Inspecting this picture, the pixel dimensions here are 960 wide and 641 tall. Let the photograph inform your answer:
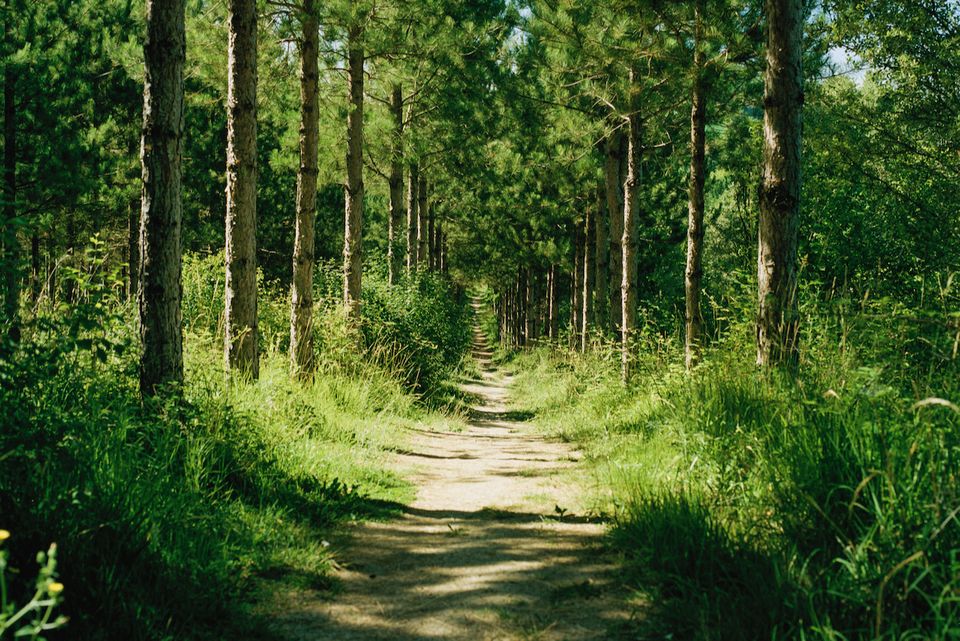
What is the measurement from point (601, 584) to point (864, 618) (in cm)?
149

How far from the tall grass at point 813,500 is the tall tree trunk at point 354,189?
7.28 m

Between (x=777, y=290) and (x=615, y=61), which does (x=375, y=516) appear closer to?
(x=777, y=290)

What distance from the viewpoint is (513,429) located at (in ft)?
38.5

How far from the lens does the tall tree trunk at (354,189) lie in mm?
11688

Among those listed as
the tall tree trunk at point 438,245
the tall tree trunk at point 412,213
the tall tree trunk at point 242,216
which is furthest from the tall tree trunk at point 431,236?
the tall tree trunk at point 242,216

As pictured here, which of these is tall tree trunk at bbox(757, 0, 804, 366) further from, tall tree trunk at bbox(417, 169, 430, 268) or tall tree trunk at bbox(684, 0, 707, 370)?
tall tree trunk at bbox(417, 169, 430, 268)

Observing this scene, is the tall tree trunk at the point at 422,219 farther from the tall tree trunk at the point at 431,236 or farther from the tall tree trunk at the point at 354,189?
the tall tree trunk at the point at 354,189

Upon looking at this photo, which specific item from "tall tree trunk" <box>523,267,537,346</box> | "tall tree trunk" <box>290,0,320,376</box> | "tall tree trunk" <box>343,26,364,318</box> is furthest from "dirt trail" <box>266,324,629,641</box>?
"tall tree trunk" <box>523,267,537,346</box>

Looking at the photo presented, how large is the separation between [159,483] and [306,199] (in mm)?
6246

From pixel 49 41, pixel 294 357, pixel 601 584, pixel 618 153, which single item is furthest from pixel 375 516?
pixel 49 41

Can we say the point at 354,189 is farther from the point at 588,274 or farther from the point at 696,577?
the point at 588,274

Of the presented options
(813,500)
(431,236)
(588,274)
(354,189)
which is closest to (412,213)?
(588,274)

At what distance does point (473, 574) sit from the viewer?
3.95 m

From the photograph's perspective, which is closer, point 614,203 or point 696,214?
point 696,214
